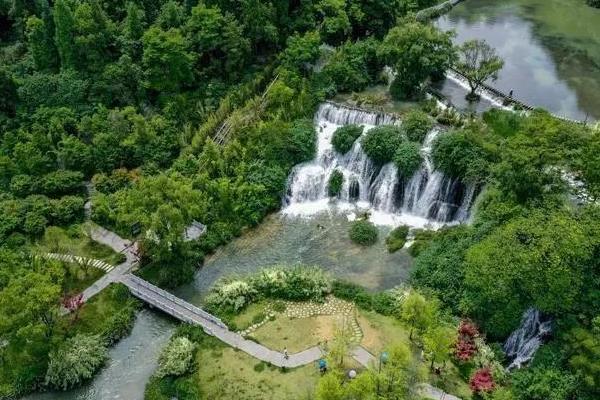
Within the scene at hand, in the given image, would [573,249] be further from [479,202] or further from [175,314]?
[175,314]

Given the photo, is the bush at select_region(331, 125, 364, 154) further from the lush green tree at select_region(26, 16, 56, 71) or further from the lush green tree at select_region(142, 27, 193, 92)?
the lush green tree at select_region(26, 16, 56, 71)

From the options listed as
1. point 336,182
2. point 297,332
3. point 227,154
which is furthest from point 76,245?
point 336,182

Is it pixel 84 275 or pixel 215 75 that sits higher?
pixel 215 75

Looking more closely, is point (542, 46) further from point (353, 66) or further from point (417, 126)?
point (417, 126)

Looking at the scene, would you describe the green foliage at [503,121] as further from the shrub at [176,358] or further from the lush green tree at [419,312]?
the shrub at [176,358]

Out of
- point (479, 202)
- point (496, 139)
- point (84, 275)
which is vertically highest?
point (496, 139)

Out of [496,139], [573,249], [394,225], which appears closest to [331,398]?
[573,249]

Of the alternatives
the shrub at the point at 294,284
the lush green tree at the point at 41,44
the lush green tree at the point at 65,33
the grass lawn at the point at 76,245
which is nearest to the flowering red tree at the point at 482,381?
the shrub at the point at 294,284

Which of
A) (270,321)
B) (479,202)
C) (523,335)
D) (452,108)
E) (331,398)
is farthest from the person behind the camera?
(452,108)
